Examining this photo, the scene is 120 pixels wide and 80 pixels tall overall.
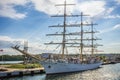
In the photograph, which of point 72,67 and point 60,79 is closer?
point 60,79

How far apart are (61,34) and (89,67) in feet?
63.9

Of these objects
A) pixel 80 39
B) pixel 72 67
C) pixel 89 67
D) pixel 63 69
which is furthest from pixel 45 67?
pixel 80 39

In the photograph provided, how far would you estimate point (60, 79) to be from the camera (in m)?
57.4

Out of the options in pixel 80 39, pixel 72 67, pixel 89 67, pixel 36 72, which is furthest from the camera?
pixel 80 39

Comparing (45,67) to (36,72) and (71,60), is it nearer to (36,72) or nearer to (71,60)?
Result: (36,72)

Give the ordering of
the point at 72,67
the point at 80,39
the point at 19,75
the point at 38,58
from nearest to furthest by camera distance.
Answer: the point at 19,75 → the point at 38,58 → the point at 72,67 → the point at 80,39

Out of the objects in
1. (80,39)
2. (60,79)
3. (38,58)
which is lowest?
(60,79)

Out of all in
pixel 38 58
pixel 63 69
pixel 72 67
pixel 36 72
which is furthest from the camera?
pixel 72 67

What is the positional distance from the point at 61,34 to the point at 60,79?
88.0 ft

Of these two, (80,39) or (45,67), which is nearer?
(45,67)

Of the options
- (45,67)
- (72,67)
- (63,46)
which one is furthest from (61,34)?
(45,67)

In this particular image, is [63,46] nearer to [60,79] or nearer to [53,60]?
[53,60]

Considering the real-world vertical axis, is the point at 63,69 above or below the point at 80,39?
below

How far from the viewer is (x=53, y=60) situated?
70.5 metres
